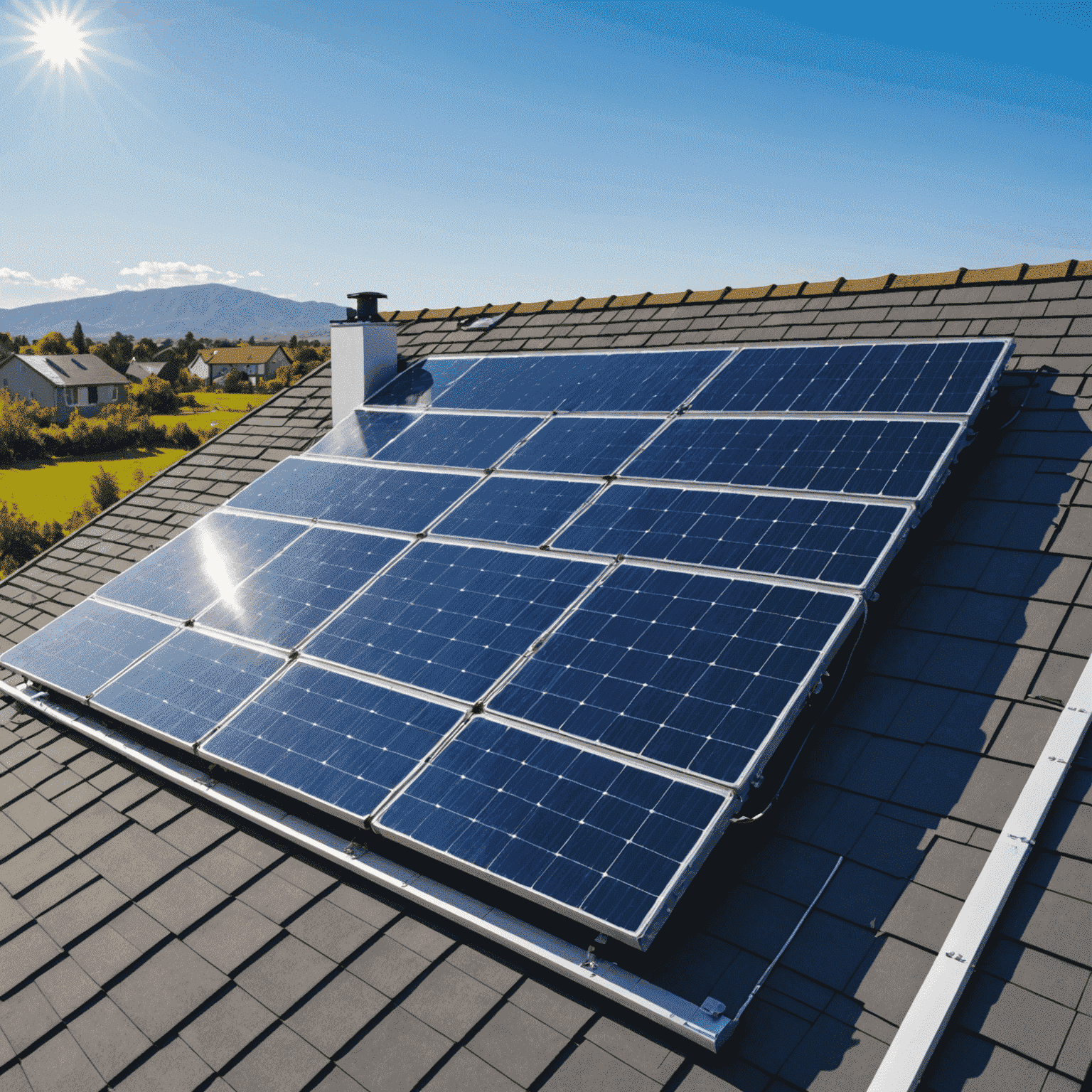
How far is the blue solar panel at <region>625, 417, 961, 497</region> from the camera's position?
6.42 metres

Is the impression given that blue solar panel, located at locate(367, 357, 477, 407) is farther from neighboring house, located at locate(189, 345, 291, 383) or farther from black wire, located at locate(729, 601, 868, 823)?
neighboring house, located at locate(189, 345, 291, 383)

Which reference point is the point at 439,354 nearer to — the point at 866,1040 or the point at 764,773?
the point at 764,773

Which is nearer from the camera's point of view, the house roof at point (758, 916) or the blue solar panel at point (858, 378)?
the house roof at point (758, 916)

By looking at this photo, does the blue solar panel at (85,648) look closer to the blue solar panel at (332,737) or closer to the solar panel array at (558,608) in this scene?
the solar panel array at (558,608)

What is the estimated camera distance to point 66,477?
6762cm

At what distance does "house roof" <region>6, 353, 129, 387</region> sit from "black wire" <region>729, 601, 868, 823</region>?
4535 inches

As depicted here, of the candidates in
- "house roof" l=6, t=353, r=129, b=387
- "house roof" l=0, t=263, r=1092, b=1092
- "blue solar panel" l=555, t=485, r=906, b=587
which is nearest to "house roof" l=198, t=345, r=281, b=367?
"house roof" l=6, t=353, r=129, b=387

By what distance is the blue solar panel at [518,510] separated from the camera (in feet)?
23.8

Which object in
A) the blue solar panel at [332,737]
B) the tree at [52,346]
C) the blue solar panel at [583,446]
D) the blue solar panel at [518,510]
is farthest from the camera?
the tree at [52,346]

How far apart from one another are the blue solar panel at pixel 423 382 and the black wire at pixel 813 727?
21.1ft

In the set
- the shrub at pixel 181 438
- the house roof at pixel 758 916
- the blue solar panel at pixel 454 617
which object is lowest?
the shrub at pixel 181 438

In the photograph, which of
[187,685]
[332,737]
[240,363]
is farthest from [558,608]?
[240,363]

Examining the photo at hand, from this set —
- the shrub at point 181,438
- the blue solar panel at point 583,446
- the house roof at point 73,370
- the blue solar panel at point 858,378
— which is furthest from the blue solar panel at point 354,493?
the house roof at point 73,370

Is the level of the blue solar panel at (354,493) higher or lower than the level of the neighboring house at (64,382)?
higher
